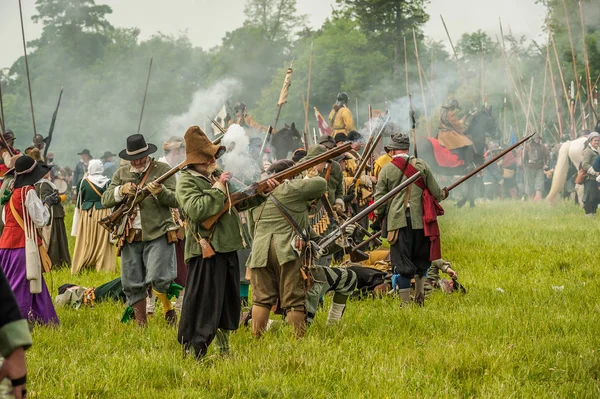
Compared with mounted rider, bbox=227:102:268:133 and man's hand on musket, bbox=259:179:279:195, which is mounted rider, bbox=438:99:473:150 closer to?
mounted rider, bbox=227:102:268:133

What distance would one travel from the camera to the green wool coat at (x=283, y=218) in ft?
23.4

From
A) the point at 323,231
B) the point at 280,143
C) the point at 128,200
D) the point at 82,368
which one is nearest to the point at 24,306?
the point at 128,200

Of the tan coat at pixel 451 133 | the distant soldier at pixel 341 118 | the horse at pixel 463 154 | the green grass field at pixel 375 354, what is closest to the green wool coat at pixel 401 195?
the green grass field at pixel 375 354

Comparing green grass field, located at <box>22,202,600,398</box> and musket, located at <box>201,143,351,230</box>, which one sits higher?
musket, located at <box>201,143,351,230</box>

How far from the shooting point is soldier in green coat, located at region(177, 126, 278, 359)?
6320mm

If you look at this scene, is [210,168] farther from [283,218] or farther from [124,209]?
[124,209]

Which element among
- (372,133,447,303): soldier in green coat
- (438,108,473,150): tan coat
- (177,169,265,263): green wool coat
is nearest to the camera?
(177,169,265,263): green wool coat

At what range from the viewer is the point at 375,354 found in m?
6.50

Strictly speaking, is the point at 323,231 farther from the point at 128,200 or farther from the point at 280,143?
the point at 280,143

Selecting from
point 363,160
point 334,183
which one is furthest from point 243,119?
point 334,183

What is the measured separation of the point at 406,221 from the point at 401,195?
0.27m

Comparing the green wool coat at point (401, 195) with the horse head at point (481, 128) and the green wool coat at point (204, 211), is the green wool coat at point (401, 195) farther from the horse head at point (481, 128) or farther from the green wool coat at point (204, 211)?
the horse head at point (481, 128)

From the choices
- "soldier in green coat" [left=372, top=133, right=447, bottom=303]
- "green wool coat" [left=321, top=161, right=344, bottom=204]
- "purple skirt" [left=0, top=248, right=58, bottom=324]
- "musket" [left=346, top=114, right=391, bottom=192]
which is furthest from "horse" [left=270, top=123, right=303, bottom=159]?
"purple skirt" [left=0, top=248, right=58, bottom=324]

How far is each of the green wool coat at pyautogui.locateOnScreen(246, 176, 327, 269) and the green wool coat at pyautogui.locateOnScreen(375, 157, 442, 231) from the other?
1.92m
